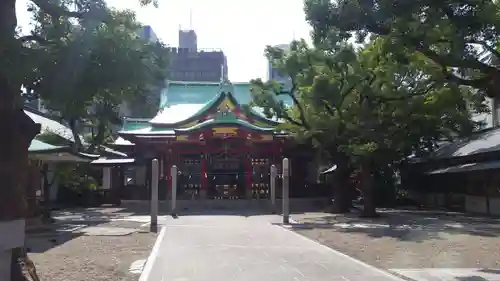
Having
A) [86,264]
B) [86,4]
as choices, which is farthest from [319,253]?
[86,4]

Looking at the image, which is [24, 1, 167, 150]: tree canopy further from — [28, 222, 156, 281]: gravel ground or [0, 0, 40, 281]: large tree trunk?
[28, 222, 156, 281]: gravel ground

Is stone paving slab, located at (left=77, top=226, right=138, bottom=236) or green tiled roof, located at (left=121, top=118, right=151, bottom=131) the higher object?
green tiled roof, located at (left=121, top=118, right=151, bottom=131)

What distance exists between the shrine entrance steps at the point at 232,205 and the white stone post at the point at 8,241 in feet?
79.6

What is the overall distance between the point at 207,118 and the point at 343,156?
11121 mm

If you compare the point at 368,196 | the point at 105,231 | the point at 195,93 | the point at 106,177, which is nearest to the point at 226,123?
the point at 195,93

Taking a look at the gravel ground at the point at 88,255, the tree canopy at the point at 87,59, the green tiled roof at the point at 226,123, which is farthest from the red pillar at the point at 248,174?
the tree canopy at the point at 87,59

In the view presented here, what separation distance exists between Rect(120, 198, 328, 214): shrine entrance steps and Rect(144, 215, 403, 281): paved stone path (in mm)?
12910

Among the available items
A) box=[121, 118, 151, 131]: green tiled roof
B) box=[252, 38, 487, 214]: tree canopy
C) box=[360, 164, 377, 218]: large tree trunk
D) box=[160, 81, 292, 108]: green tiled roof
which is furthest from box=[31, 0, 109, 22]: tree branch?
box=[160, 81, 292, 108]: green tiled roof

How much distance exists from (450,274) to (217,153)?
1030 inches

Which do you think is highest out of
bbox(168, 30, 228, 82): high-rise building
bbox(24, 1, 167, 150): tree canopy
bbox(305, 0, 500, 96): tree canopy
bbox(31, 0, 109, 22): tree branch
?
bbox(168, 30, 228, 82): high-rise building

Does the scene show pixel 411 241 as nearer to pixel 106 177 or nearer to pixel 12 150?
pixel 12 150

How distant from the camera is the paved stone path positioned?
10.5 meters

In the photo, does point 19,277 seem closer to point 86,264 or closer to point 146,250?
point 86,264

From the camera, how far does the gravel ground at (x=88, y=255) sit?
416 inches
